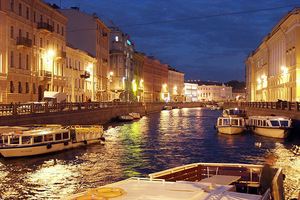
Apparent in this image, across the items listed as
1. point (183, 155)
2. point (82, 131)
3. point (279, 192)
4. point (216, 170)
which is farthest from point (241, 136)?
point (279, 192)

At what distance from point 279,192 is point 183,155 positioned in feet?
57.3

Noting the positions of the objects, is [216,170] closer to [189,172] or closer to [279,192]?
[189,172]

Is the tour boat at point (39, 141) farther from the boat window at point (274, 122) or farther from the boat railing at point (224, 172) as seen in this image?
the boat window at point (274, 122)

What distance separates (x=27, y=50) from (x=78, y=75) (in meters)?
23.1

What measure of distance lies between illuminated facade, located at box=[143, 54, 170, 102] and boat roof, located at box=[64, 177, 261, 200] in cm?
12920

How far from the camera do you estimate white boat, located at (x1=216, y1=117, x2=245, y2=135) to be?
4222cm

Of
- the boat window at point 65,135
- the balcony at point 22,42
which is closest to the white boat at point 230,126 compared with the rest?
the boat window at point 65,135

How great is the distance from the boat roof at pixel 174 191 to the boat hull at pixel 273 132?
29504 mm

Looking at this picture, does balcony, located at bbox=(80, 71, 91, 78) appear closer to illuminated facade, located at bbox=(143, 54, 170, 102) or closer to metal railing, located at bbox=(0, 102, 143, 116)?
metal railing, located at bbox=(0, 102, 143, 116)

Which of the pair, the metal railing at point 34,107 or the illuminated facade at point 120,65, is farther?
the illuminated facade at point 120,65

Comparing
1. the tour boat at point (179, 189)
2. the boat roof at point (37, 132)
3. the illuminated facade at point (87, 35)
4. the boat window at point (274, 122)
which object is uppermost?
the illuminated facade at point (87, 35)

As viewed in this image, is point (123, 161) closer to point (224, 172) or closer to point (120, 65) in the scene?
point (224, 172)

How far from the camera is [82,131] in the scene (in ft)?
107

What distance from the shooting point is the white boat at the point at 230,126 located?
4222 centimetres
